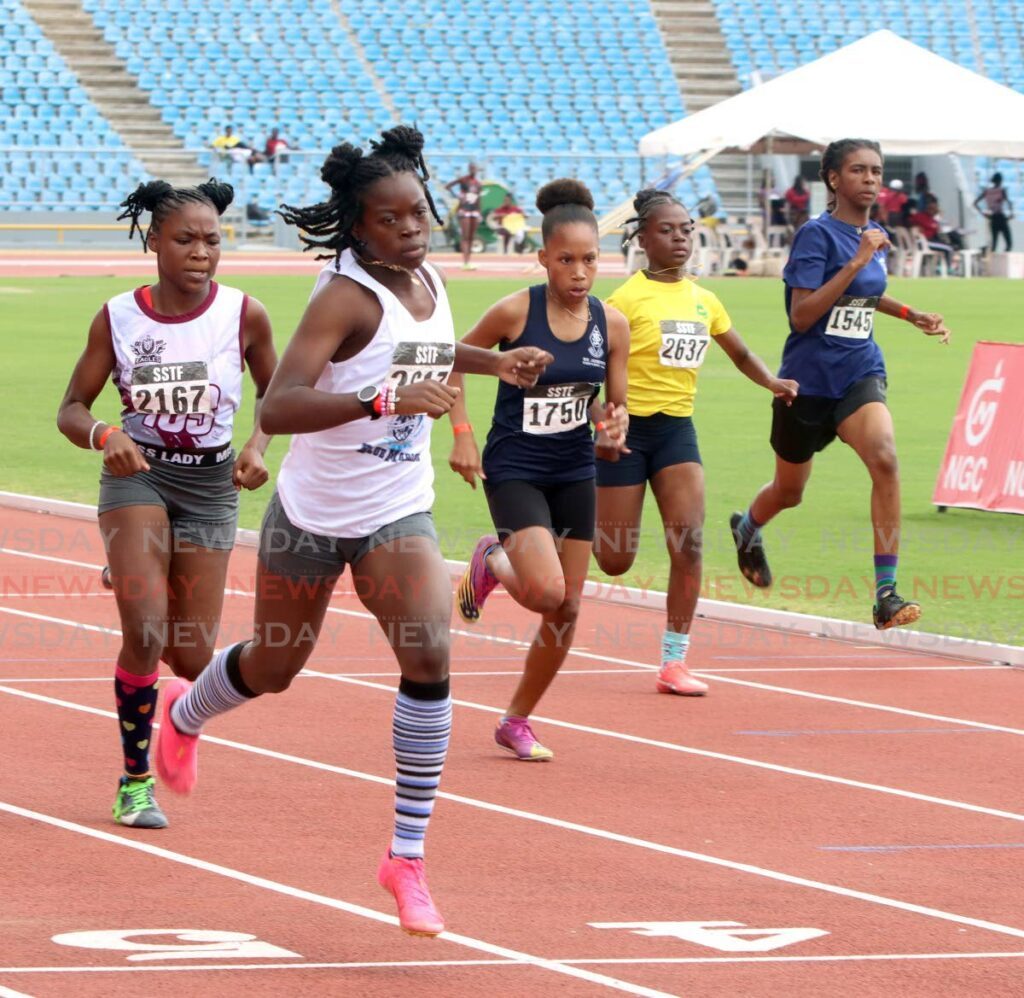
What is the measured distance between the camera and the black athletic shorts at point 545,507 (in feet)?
23.6

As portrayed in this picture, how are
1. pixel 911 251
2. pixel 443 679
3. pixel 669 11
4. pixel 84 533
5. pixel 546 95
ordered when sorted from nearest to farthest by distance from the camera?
pixel 443 679, pixel 84 533, pixel 911 251, pixel 546 95, pixel 669 11

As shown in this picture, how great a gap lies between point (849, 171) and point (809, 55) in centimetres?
4292

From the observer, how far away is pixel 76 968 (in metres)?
4.79

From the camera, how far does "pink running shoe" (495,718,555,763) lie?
7160 millimetres

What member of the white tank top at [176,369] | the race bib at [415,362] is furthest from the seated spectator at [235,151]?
the race bib at [415,362]

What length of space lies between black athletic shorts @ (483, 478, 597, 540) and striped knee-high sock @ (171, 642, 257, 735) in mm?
1456

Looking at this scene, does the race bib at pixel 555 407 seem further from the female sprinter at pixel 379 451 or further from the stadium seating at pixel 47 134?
the stadium seating at pixel 47 134

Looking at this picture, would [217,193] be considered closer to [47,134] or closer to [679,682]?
[679,682]

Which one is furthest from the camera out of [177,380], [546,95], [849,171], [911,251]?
[546,95]

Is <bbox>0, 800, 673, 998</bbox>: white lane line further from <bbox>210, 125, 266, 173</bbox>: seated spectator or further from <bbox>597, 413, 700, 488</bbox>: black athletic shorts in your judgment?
<bbox>210, 125, 266, 173</bbox>: seated spectator

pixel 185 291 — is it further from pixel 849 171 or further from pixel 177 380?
pixel 849 171

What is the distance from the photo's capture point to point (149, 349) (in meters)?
6.27

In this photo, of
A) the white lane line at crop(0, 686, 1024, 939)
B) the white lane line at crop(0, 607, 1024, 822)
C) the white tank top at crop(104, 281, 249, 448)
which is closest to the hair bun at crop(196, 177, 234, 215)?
the white tank top at crop(104, 281, 249, 448)

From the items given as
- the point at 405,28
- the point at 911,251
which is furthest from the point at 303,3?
the point at 911,251
